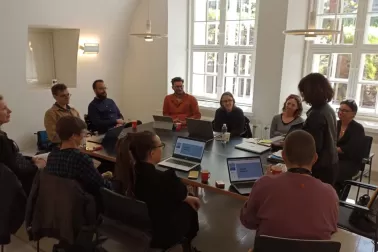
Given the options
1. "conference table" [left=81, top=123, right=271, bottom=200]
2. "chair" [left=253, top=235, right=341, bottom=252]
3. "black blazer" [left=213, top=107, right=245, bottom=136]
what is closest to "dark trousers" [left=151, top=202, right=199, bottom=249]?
"conference table" [left=81, top=123, right=271, bottom=200]

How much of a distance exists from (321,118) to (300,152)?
0.91m

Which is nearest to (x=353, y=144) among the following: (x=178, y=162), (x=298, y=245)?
(x=178, y=162)

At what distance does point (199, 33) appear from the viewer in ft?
19.7

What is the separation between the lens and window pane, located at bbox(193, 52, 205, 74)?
6.09 m

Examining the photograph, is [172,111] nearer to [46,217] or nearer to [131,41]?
[131,41]

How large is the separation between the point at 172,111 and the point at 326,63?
7.95ft

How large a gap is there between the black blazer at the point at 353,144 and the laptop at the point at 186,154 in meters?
1.57

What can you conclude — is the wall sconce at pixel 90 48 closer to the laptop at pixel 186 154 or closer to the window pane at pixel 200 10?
the window pane at pixel 200 10

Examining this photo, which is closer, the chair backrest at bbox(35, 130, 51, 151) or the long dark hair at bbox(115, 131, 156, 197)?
the long dark hair at bbox(115, 131, 156, 197)

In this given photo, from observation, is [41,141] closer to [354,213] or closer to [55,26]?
[55,26]

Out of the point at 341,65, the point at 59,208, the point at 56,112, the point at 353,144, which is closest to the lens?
the point at 59,208

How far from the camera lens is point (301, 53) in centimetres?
498

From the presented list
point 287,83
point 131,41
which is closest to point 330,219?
point 287,83

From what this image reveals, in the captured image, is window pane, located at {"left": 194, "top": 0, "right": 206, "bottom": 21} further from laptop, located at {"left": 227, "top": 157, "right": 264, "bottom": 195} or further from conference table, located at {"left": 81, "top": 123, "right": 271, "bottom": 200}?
laptop, located at {"left": 227, "top": 157, "right": 264, "bottom": 195}
